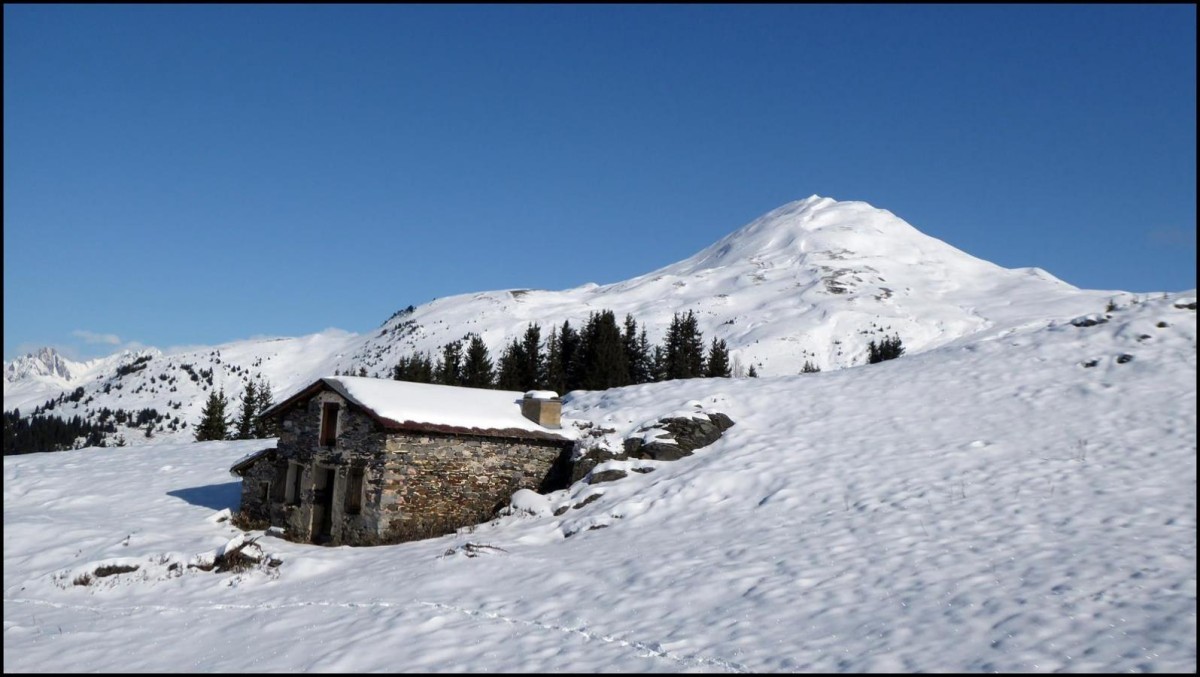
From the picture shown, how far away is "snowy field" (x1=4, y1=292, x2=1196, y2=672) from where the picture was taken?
11.3 metres

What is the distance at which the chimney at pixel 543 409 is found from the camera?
2713cm

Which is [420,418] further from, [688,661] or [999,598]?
[999,598]

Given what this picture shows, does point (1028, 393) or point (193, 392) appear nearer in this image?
point (1028, 393)

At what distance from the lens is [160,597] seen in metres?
17.6

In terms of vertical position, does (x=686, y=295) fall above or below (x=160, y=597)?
above

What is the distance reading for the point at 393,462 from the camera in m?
23.6

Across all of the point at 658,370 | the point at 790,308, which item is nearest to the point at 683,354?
Result: the point at 658,370

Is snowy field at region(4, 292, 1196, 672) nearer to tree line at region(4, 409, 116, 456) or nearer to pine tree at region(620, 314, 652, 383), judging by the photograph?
pine tree at region(620, 314, 652, 383)

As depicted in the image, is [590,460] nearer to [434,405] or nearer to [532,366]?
[434,405]

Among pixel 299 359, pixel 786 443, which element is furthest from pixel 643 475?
pixel 299 359

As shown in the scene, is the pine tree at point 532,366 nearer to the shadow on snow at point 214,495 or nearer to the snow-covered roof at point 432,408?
the shadow on snow at point 214,495

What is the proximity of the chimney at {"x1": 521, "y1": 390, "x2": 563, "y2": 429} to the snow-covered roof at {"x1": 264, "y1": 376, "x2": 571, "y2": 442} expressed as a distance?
30 centimetres

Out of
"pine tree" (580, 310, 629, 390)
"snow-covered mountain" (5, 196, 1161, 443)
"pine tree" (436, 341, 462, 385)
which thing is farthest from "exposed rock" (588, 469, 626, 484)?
"snow-covered mountain" (5, 196, 1161, 443)

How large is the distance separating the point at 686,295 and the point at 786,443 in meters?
154
